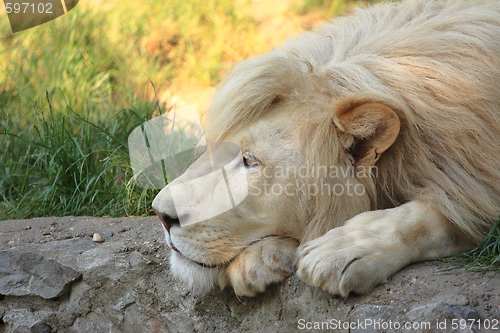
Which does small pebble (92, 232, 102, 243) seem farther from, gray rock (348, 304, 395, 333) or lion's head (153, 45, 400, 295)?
gray rock (348, 304, 395, 333)

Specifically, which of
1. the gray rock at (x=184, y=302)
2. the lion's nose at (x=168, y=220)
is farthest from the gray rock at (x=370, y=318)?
the lion's nose at (x=168, y=220)

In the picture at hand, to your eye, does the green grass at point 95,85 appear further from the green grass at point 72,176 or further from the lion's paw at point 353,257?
the lion's paw at point 353,257

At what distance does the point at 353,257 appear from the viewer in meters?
1.68

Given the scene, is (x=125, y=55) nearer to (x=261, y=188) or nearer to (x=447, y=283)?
(x=261, y=188)

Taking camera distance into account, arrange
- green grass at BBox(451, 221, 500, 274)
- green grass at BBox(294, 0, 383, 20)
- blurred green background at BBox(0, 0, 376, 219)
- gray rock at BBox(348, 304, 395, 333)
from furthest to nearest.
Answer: green grass at BBox(294, 0, 383, 20)
blurred green background at BBox(0, 0, 376, 219)
green grass at BBox(451, 221, 500, 274)
gray rock at BBox(348, 304, 395, 333)

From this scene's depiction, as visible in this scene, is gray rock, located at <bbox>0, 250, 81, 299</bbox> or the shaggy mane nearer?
the shaggy mane

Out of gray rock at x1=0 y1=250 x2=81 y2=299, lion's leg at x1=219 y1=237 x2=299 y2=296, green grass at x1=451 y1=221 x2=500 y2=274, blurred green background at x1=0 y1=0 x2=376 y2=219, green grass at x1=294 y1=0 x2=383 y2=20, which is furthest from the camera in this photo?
green grass at x1=294 y1=0 x2=383 y2=20

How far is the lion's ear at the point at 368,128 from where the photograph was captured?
1.82 meters

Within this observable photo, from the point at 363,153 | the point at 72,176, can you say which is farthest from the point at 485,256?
the point at 72,176

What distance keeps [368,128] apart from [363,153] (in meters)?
0.14

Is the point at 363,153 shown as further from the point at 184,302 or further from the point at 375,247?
the point at 184,302

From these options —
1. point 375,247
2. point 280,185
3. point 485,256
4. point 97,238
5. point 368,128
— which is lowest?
point 97,238

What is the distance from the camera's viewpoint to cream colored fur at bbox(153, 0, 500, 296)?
73.9 inches

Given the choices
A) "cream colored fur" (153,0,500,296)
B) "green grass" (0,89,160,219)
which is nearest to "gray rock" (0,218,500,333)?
"cream colored fur" (153,0,500,296)
